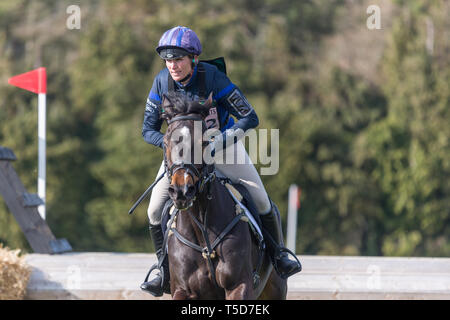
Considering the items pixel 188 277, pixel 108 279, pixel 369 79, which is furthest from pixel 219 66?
pixel 369 79

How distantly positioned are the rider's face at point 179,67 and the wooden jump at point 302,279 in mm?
3066

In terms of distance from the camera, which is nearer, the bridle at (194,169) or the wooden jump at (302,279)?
the bridle at (194,169)

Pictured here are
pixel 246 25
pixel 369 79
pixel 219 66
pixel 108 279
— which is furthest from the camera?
pixel 246 25

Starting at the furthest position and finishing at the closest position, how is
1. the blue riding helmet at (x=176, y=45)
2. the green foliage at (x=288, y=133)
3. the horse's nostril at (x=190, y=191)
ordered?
the green foliage at (x=288, y=133), the blue riding helmet at (x=176, y=45), the horse's nostril at (x=190, y=191)

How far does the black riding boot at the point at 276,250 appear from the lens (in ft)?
17.9

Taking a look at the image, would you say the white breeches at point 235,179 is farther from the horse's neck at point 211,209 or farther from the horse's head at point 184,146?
the horse's head at point 184,146

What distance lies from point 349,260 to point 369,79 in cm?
2511

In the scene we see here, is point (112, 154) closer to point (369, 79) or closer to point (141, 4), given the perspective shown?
point (141, 4)

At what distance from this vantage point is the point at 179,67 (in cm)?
476

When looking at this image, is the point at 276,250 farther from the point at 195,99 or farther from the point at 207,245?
the point at 195,99

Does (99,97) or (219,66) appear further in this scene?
(99,97)

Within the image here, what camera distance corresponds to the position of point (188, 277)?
15.1 ft

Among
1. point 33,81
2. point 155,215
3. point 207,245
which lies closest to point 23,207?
point 33,81

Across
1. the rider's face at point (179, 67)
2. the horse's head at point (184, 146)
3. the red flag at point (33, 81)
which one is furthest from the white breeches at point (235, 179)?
the red flag at point (33, 81)
